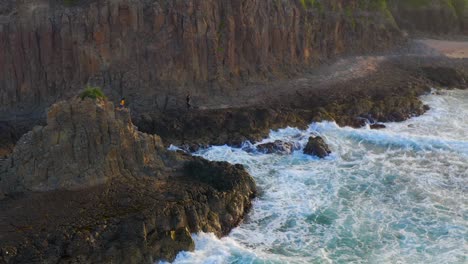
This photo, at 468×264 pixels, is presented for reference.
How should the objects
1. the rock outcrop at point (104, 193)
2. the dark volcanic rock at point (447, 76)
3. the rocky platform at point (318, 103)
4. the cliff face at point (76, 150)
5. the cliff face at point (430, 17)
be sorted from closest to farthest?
the rock outcrop at point (104, 193)
the cliff face at point (76, 150)
the rocky platform at point (318, 103)
the dark volcanic rock at point (447, 76)
the cliff face at point (430, 17)

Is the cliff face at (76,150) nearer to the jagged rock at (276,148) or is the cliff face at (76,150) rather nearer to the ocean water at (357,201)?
the ocean water at (357,201)

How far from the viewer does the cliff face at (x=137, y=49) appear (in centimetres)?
4200

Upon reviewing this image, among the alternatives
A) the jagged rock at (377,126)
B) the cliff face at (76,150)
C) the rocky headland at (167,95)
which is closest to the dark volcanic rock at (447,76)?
the rocky headland at (167,95)

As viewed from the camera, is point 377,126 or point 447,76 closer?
point 377,126

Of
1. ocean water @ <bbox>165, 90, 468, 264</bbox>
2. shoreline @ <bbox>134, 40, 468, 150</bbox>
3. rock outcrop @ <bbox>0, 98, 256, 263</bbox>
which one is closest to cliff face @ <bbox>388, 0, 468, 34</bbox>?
shoreline @ <bbox>134, 40, 468, 150</bbox>

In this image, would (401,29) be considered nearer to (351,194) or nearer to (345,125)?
(345,125)

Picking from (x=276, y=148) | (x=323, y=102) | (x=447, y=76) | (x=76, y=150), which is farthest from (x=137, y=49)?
(x=447, y=76)

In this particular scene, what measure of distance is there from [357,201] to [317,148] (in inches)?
243

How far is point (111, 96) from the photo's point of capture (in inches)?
1686

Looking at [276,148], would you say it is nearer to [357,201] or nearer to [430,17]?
[357,201]

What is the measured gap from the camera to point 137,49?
44156 millimetres

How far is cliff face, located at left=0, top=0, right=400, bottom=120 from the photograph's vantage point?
4200cm

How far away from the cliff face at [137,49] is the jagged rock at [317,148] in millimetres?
9913

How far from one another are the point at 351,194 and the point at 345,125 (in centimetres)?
1054
